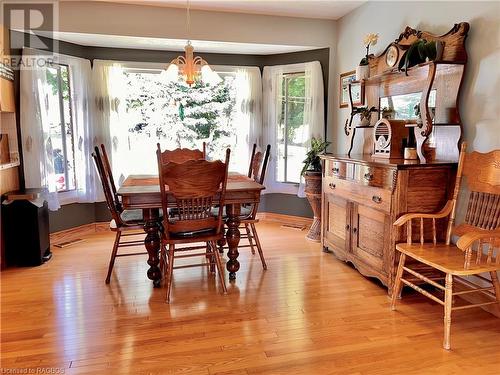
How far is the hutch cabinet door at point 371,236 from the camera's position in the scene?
9.11ft

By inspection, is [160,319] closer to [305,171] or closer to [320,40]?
[305,171]

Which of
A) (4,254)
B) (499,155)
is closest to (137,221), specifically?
(4,254)

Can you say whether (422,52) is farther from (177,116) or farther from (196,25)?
(177,116)

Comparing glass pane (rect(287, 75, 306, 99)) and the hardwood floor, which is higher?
glass pane (rect(287, 75, 306, 99))

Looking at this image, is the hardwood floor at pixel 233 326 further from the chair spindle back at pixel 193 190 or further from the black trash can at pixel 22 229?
the chair spindle back at pixel 193 190

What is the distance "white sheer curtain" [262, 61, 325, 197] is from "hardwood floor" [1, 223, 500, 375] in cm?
195

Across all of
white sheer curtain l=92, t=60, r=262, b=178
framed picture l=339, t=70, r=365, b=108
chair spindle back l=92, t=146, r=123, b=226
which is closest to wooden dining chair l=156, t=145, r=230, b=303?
chair spindle back l=92, t=146, r=123, b=226

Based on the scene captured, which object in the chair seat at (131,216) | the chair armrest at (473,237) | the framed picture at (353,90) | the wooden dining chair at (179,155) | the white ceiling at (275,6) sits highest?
the white ceiling at (275,6)

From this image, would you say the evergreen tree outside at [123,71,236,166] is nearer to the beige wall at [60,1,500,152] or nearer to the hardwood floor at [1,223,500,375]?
the beige wall at [60,1,500,152]

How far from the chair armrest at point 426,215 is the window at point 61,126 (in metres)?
3.50

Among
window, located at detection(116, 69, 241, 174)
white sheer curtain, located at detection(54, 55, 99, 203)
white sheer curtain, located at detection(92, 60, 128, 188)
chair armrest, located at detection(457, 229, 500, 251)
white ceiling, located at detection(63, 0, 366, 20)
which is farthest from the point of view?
window, located at detection(116, 69, 241, 174)

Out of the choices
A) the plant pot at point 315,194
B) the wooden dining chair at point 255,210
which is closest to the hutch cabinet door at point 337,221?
the plant pot at point 315,194

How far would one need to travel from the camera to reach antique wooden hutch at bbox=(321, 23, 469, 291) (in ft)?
8.64

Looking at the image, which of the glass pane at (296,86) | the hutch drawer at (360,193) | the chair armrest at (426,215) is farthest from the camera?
the glass pane at (296,86)
